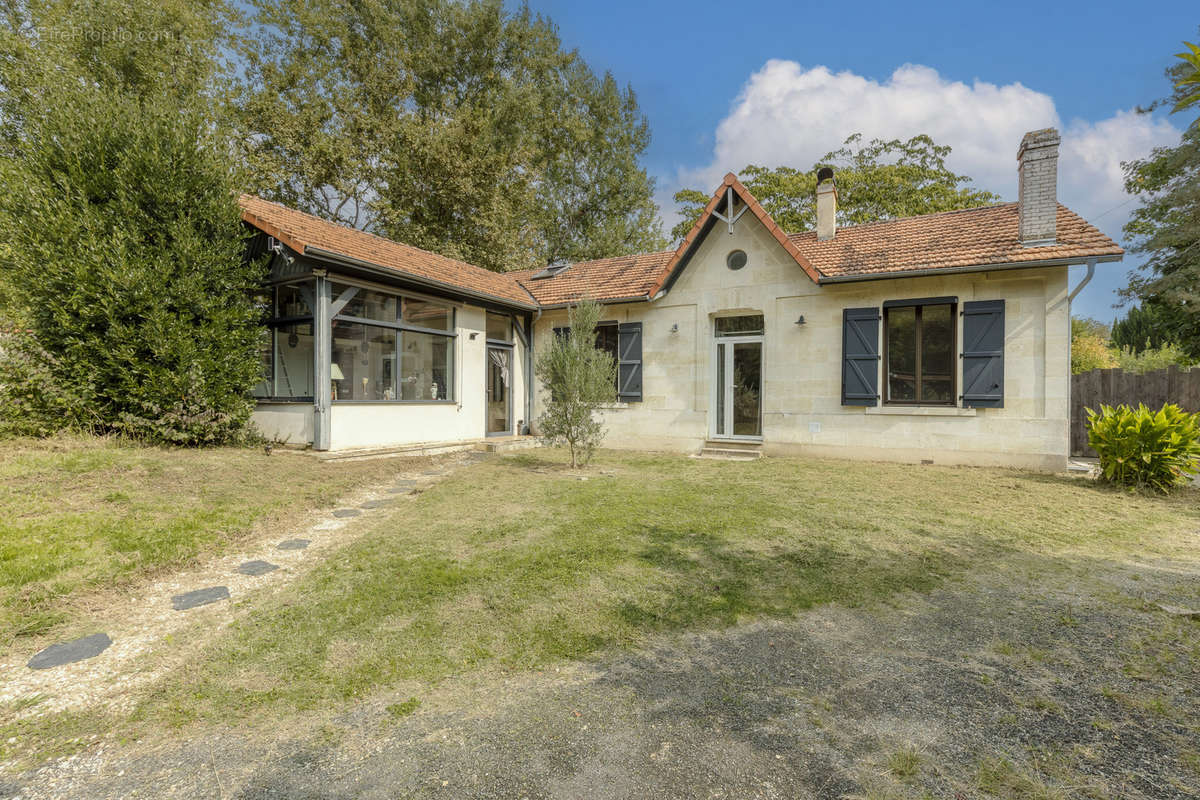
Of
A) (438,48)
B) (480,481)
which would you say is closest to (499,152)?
(438,48)

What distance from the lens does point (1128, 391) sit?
9.89 meters

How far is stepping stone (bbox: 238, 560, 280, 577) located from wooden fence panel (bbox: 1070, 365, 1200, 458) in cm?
1266

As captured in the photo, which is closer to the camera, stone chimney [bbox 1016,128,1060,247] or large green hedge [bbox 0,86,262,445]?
large green hedge [bbox 0,86,262,445]

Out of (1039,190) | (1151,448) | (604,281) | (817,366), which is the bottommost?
(1151,448)

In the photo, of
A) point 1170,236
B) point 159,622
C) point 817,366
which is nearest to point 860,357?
point 817,366

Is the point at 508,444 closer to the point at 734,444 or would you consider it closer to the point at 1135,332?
the point at 734,444

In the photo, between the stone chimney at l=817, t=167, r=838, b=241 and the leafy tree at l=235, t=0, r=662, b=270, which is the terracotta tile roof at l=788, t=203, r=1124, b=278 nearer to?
the stone chimney at l=817, t=167, r=838, b=241

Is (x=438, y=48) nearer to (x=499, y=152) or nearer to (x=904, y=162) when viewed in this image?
(x=499, y=152)

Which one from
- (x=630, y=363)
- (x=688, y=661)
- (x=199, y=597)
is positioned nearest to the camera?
(x=688, y=661)

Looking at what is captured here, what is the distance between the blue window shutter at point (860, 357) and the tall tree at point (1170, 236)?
9893 mm

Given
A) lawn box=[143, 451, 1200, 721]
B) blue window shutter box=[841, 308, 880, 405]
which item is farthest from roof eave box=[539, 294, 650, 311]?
lawn box=[143, 451, 1200, 721]

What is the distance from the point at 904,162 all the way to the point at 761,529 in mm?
20102

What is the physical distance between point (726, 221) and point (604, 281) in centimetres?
329

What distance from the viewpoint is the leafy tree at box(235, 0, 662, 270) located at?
16938 millimetres
